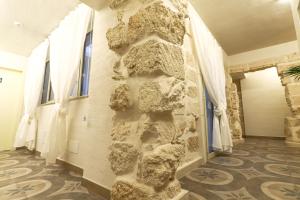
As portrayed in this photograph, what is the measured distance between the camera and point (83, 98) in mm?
1760

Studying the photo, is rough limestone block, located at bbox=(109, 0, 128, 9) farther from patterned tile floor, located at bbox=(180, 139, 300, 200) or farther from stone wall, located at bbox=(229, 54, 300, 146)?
stone wall, located at bbox=(229, 54, 300, 146)

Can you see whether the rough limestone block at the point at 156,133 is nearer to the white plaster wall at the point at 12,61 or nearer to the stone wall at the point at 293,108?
the stone wall at the point at 293,108

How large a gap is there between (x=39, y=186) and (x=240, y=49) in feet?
14.1

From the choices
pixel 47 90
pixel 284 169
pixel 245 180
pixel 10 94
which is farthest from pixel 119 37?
pixel 10 94

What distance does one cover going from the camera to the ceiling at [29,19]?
6.40 feet

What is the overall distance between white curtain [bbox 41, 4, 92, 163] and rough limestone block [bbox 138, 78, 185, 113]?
136 centimetres

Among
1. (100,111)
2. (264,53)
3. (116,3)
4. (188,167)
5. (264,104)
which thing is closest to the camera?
(116,3)

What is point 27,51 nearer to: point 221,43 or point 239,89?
point 221,43

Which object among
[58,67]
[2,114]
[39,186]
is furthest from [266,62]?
[2,114]

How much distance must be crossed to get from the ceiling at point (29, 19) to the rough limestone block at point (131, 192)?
2178 mm

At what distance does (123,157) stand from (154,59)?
0.56 m

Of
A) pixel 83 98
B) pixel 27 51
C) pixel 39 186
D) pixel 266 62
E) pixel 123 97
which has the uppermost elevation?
pixel 27 51

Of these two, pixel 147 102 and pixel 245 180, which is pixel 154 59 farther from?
pixel 245 180

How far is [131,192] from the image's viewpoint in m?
0.79
